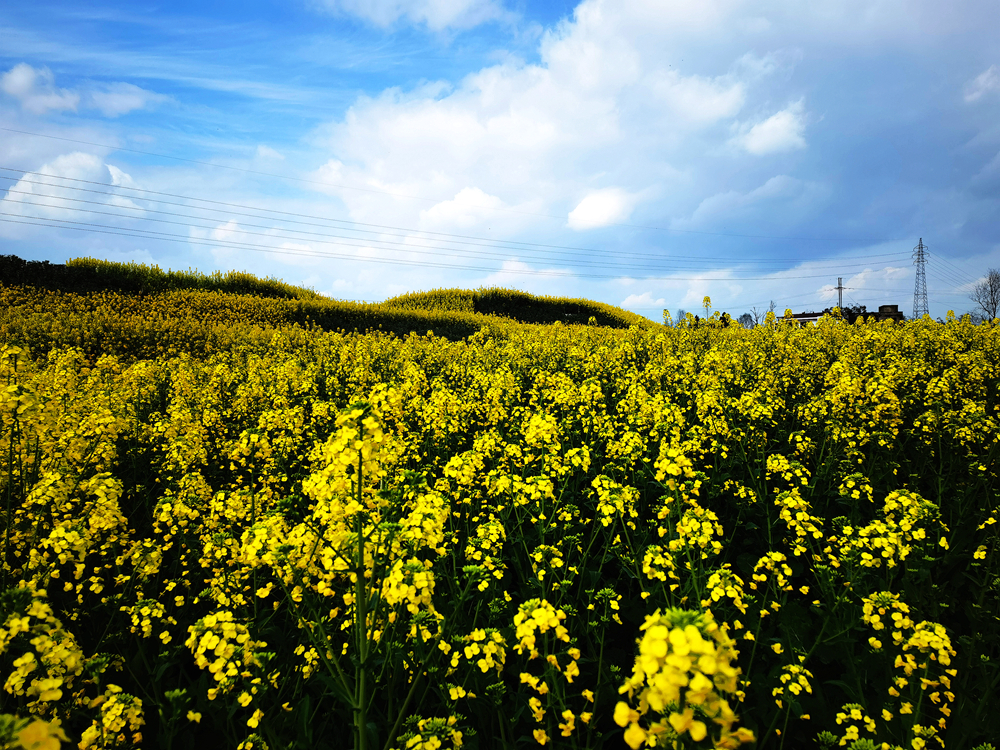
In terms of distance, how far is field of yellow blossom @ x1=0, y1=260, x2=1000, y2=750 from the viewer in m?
2.34

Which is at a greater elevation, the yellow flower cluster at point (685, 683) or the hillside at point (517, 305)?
the hillside at point (517, 305)

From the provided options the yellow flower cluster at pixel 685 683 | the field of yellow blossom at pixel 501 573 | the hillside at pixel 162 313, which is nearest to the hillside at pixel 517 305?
the hillside at pixel 162 313

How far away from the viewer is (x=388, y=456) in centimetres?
260

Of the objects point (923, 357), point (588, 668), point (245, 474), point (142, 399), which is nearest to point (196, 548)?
point (245, 474)

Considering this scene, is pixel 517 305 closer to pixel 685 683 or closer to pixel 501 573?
pixel 501 573

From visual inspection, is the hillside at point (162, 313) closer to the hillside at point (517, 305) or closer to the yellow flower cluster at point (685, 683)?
the hillside at point (517, 305)

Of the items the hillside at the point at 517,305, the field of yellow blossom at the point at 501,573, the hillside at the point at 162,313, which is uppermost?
the hillside at the point at 517,305

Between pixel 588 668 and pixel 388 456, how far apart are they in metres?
2.10

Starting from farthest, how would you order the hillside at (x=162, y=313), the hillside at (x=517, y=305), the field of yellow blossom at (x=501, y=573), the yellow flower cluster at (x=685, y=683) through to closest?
the hillside at (x=517, y=305), the hillside at (x=162, y=313), the field of yellow blossom at (x=501, y=573), the yellow flower cluster at (x=685, y=683)

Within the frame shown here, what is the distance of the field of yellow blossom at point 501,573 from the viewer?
2.34 meters

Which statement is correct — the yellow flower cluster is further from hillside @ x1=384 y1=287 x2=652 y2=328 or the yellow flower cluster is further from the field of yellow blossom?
hillside @ x1=384 y1=287 x2=652 y2=328

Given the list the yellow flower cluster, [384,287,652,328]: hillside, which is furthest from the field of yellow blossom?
[384,287,652,328]: hillside

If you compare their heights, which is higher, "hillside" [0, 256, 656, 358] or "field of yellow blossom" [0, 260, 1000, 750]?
"hillside" [0, 256, 656, 358]

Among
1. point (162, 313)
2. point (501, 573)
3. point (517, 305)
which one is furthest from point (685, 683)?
point (517, 305)
